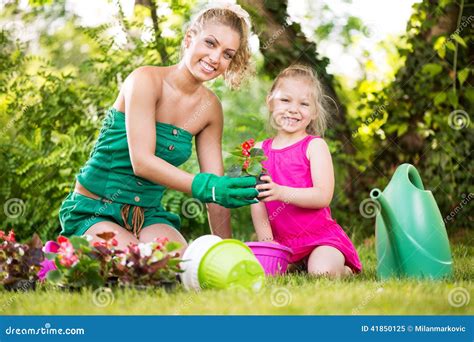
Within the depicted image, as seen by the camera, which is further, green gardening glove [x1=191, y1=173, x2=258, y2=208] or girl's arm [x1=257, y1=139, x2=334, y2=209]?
girl's arm [x1=257, y1=139, x2=334, y2=209]

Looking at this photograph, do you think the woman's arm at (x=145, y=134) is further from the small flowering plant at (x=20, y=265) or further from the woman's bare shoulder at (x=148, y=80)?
the small flowering plant at (x=20, y=265)

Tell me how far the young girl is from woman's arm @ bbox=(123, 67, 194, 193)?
16.8 inches

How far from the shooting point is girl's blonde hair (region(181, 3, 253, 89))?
2631 millimetres

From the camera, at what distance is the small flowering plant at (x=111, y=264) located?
2037 millimetres

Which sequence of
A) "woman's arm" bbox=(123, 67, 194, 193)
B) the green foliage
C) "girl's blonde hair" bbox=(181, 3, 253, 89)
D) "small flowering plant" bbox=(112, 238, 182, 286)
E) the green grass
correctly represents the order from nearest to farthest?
the green grass < "small flowering plant" bbox=(112, 238, 182, 286) < "woman's arm" bbox=(123, 67, 194, 193) < "girl's blonde hair" bbox=(181, 3, 253, 89) < the green foliage

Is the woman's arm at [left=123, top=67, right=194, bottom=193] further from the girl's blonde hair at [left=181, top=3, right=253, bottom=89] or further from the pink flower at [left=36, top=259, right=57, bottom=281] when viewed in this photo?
the pink flower at [left=36, top=259, right=57, bottom=281]

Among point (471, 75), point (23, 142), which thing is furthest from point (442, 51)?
point (23, 142)

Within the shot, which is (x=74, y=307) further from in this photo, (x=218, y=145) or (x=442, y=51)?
(x=442, y=51)

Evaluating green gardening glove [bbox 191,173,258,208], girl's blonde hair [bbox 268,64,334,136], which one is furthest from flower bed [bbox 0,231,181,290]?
girl's blonde hair [bbox 268,64,334,136]

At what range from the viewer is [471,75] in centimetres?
425

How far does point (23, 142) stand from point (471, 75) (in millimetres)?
2863

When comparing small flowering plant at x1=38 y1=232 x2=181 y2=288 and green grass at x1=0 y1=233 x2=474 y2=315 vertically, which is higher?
small flowering plant at x1=38 y1=232 x2=181 y2=288

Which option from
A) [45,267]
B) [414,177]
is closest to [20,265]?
[45,267]

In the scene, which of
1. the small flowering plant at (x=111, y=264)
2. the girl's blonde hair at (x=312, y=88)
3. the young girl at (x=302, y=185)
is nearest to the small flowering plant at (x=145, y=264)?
the small flowering plant at (x=111, y=264)
